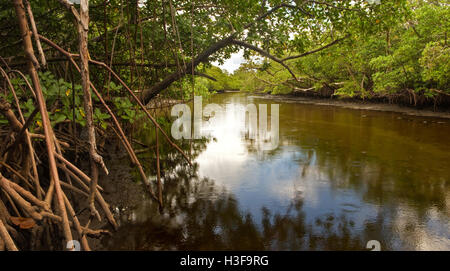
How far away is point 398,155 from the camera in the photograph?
7.02m

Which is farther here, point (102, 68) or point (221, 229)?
point (102, 68)

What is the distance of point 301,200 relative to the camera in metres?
4.57

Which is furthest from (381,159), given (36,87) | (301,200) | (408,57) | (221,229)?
(408,57)

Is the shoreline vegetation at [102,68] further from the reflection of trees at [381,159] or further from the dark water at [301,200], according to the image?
the reflection of trees at [381,159]

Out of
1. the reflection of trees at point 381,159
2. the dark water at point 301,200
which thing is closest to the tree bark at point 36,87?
the dark water at point 301,200

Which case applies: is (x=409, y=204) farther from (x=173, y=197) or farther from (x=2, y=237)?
(x=2, y=237)

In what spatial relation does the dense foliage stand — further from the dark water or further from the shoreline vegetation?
the dark water

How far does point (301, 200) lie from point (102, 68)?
15.2 feet

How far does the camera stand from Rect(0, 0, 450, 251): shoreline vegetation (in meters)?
1.89

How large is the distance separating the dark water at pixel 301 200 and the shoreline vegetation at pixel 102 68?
609 mm

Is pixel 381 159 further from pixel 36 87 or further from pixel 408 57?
pixel 408 57

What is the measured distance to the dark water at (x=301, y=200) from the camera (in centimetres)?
338

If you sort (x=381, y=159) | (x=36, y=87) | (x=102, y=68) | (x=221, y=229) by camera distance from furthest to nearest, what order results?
(x=381, y=159) < (x=102, y=68) < (x=221, y=229) < (x=36, y=87)

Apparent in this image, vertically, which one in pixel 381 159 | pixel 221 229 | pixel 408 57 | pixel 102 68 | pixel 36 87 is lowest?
pixel 221 229
